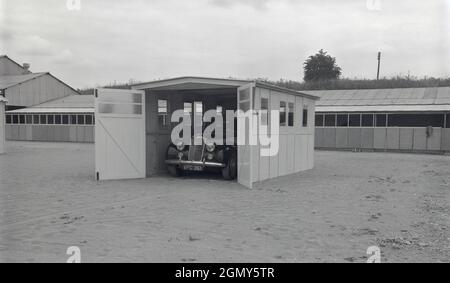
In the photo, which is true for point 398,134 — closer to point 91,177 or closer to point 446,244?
point 91,177

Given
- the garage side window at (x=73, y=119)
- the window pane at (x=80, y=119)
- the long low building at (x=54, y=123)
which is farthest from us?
the garage side window at (x=73, y=119)

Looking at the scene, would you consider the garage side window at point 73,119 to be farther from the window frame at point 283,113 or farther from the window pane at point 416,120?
the window frame at point 283,113

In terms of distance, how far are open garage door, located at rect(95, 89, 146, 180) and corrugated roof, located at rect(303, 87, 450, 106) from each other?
2210 centimetres

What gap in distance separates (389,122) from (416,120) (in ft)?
5.30

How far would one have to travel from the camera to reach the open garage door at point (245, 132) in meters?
11.8

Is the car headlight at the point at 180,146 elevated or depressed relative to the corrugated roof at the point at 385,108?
depressed

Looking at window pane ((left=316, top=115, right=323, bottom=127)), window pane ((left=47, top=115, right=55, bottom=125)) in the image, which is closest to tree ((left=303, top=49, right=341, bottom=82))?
window pane ((left=316, top=115, right=323, bottom=127))

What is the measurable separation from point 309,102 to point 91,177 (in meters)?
8.64

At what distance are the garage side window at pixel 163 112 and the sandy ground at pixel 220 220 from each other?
8.08ft

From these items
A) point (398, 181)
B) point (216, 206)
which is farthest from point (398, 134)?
point (216, 206)

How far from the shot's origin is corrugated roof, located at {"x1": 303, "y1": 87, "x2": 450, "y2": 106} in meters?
31.5

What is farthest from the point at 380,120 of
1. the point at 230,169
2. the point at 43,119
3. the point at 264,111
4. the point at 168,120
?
the point at 43,119

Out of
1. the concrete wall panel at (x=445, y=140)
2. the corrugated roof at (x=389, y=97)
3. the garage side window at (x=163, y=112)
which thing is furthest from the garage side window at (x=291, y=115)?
the corrugated roof at (x=389, y=97)

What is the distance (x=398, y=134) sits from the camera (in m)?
29.6
